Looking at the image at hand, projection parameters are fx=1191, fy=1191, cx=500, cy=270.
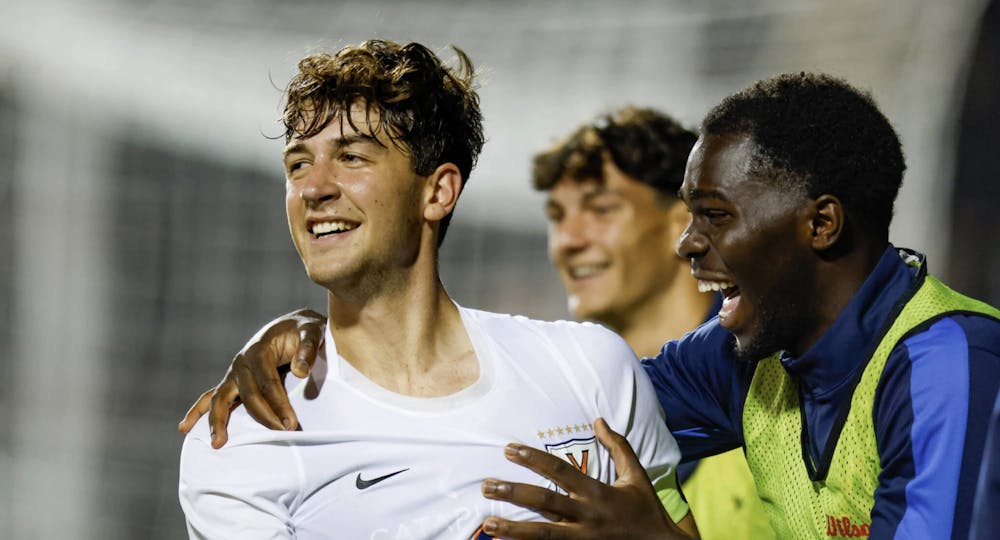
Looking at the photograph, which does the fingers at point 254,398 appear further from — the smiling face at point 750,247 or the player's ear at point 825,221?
the player's ear at point 825,221

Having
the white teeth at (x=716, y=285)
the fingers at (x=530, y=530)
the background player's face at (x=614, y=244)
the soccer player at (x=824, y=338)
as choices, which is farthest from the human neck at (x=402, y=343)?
the background player's face at (x=614, y=244)

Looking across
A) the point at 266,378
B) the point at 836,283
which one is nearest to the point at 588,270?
the point at 836,283

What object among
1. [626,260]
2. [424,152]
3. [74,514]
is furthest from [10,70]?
[424,152]

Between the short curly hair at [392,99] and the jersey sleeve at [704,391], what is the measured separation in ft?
2.08

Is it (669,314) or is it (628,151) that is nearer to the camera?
(669,314)

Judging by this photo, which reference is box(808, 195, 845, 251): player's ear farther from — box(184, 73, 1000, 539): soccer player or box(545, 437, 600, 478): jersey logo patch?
box(545, 437, 600, 478): jersey logo patch

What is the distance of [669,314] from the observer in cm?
418

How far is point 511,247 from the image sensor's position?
739cm

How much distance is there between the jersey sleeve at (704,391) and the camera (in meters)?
2.63

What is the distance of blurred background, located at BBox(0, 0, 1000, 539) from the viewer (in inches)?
276

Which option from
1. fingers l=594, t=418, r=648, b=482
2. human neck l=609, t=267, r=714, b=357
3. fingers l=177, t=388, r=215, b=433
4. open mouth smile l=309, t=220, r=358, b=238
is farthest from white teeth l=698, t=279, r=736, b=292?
human neck l=609, t=267, r=714, b=357

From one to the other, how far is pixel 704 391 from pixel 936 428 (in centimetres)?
71

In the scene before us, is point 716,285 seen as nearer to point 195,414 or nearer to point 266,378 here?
point 266,378

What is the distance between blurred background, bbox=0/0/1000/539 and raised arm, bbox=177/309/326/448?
4.69m
